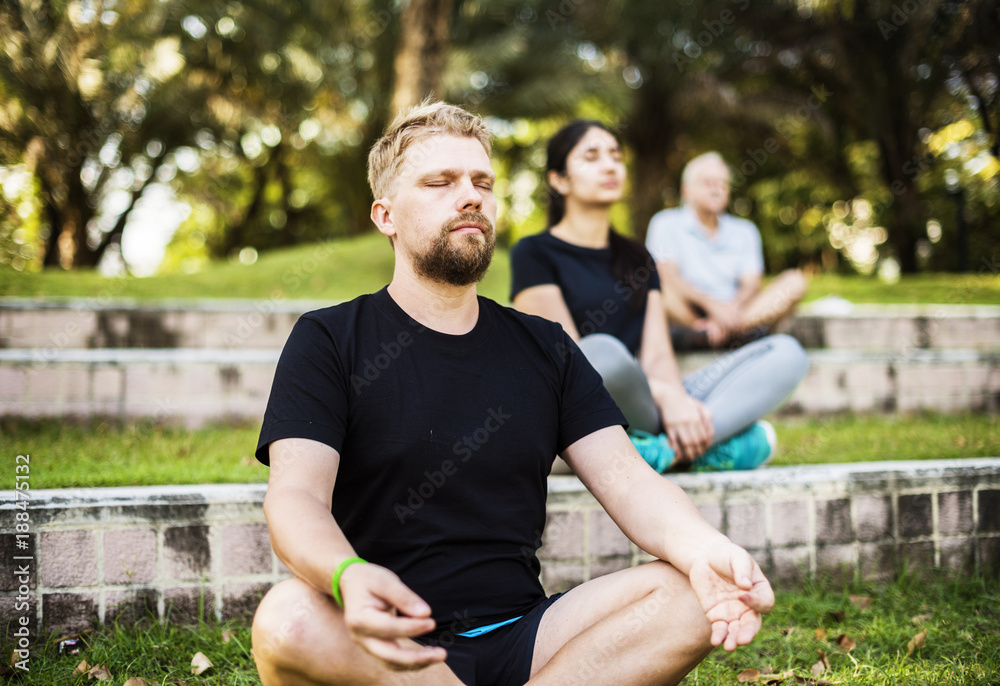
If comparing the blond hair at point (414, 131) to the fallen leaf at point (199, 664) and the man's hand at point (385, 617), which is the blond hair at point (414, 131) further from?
the fallen leaf at point (199, 664)

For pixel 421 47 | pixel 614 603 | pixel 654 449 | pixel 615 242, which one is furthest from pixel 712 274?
pixel 421 47

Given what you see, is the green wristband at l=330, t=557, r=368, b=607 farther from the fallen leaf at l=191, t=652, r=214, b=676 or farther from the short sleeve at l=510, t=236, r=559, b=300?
the short sleeve at l=510, t=236, r=559, b=300

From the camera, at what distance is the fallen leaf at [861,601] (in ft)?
9.19

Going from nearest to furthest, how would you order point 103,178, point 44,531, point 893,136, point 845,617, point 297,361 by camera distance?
point 297,361 < point 44,531 < point 845,617 < point 893,136 < point 103,178

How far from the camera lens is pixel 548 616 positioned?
1789 millimetres

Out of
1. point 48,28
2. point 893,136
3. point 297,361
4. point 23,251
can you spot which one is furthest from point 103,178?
point 297,361

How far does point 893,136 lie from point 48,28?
1367cm

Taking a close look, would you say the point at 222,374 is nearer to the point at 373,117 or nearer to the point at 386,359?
the point at 386,359

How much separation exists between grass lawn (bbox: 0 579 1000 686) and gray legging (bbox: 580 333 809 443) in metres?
0.76

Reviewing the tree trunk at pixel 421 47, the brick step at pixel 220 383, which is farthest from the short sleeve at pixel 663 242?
the tree trunk at pixel 421 47

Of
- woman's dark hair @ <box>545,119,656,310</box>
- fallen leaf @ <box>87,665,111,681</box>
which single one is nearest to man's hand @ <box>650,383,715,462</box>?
woman's dark hair @ <box>545,119,656,310</box>

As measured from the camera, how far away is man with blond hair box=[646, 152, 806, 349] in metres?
4.68

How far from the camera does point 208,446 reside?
3578 mm

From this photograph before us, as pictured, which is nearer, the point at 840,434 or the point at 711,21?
the point at 840,434
